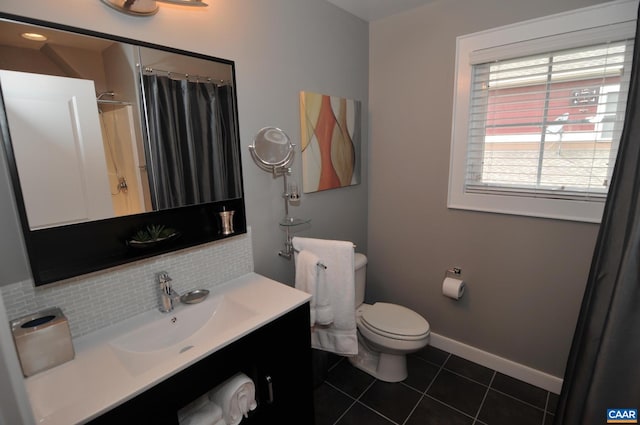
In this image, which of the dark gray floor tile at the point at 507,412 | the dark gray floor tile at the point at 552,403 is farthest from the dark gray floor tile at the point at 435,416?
the dark gray floor tile at the point at 552,403

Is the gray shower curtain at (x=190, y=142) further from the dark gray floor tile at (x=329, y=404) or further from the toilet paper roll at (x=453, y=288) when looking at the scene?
the toilet paper roll at (x=453, y=288)

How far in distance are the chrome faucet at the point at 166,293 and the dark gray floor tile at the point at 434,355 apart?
171 centimetres

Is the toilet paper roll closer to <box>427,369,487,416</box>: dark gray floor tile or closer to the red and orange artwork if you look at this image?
<box>427,369,487,416</box>: dark gray floor tile

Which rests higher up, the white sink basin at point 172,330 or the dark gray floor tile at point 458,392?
the white sink basin at point 172,330

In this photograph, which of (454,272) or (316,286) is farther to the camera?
(454,272)

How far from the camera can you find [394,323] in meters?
1.98

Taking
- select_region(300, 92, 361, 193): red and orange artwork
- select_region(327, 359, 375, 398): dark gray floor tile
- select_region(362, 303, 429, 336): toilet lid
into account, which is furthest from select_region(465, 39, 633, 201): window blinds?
select_region(327, 359, 375, 398): dark gray floor tile

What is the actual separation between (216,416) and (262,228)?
912mm

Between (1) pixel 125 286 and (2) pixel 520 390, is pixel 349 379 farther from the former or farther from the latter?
(1) pixel 125 286

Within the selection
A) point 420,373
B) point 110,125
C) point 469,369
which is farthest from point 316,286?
point 469,369

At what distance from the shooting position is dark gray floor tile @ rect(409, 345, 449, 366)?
2.26 m

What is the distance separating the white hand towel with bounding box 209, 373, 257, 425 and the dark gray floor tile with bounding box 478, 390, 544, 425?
1354 millimetres

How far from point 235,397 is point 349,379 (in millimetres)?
1105

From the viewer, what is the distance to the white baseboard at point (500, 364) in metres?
1.95
